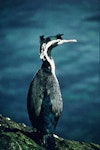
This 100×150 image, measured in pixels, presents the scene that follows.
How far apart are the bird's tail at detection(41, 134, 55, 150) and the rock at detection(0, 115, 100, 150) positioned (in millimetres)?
122

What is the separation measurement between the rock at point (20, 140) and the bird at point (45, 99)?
0.27 meters

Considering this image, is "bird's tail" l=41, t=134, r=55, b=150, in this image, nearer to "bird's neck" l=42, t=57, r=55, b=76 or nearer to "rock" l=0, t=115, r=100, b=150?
"rock" l=0, t=115, r=100, b=150

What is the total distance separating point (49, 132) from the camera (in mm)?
10938

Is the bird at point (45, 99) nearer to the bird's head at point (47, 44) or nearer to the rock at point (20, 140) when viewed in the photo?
the bird's head at point (47, 44)

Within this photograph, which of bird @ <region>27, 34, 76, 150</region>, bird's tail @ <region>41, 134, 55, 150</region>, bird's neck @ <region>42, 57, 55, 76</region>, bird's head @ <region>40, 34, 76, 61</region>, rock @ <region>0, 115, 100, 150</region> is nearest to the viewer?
rock @ <region>0, 115, 100, 150</region>

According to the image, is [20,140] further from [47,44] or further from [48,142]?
[47,44]

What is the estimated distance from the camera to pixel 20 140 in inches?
415

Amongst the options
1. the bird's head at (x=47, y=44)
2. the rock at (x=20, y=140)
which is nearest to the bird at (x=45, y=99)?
the bird's head at (x=47, y=44)

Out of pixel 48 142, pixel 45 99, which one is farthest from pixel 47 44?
pixel 48 142

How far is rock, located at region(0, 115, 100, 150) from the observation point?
404 inches

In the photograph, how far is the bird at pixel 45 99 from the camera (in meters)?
10.9

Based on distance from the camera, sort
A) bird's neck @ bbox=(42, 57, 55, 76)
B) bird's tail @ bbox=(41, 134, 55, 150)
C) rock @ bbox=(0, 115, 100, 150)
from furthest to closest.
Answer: bird's neck @ bbox=(42, 57, 55, 76)
bird's tail @ bbox=(41, 134, 55, 150)
rock @ bbox=(0, 115, 100, 150)

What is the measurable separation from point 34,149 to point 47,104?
1.12m

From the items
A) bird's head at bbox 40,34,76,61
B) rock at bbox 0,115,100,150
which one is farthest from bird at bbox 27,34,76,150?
rock at bbox 0,115,100,150
